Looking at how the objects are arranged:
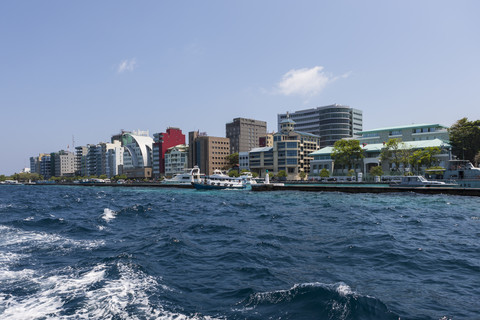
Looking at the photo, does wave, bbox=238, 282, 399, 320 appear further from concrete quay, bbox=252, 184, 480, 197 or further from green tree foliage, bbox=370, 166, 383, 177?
green tree foliage, bbox=370, 166, 383, 177

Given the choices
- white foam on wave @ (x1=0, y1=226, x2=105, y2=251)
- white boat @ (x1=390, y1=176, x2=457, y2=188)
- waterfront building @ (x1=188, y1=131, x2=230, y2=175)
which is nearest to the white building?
waterfront building @ (x1=188, y1=131, x2=230, y2=175)

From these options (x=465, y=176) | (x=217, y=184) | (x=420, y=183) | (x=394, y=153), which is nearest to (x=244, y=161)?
(x=217, y=184)

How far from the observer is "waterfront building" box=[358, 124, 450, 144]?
416ft

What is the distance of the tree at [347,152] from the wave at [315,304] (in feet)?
387

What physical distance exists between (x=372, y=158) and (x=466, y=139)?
30.3m

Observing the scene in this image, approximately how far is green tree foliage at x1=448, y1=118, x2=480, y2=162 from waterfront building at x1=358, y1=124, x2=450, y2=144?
13.8 meters

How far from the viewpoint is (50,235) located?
24.4 metres

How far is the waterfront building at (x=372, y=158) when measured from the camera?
11102cm

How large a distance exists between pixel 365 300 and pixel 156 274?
8602 millimetres

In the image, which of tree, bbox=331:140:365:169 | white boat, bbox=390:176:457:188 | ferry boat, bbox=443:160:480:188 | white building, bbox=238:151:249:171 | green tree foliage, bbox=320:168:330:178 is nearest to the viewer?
ferry boat, bbox=443:160:480:188

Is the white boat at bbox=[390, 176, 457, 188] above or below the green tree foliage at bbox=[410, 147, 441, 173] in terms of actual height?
below

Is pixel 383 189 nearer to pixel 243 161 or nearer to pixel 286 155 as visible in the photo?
pixel 286 155

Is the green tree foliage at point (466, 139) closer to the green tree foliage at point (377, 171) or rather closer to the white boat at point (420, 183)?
the green tree foliage at point (377, 171)

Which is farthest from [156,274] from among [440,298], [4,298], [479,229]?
[479,229]
